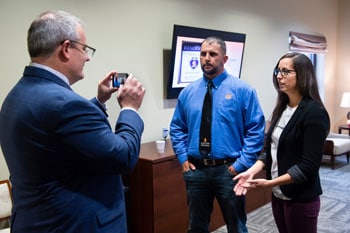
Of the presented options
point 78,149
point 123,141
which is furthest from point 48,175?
point 123,141

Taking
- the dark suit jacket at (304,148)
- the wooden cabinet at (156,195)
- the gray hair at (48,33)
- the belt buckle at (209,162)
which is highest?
the gray hair at (48,33)

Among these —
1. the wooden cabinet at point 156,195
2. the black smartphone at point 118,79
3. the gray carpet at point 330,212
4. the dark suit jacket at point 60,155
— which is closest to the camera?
the dark suit jacket at point 60,155

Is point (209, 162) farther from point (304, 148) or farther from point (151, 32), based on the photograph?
point (151, 32)

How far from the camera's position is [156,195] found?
262 cm

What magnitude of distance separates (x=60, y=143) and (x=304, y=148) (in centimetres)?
108

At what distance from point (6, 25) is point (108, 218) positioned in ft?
5.62

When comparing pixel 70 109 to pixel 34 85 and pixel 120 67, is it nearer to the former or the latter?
pixel 34 85

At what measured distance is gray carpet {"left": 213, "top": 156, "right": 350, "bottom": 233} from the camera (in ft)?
10.1

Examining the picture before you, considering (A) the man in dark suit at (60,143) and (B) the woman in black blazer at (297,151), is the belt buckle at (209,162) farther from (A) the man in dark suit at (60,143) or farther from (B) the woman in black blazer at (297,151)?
(A) the man in dark suit at (60,143)

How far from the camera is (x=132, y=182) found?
272cm

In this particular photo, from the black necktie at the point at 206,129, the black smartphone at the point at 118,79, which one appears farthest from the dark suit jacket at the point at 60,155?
the black necktie at the point at 206,129

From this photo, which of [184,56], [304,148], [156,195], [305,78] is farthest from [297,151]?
[184,56]

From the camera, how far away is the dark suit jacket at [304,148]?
1.56m

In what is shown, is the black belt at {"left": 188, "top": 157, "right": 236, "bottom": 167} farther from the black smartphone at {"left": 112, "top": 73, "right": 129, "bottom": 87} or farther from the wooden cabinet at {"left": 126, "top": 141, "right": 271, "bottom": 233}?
the black smartphone at {"left": 112, "top": 73, "right": 129, "bottom": 87}
